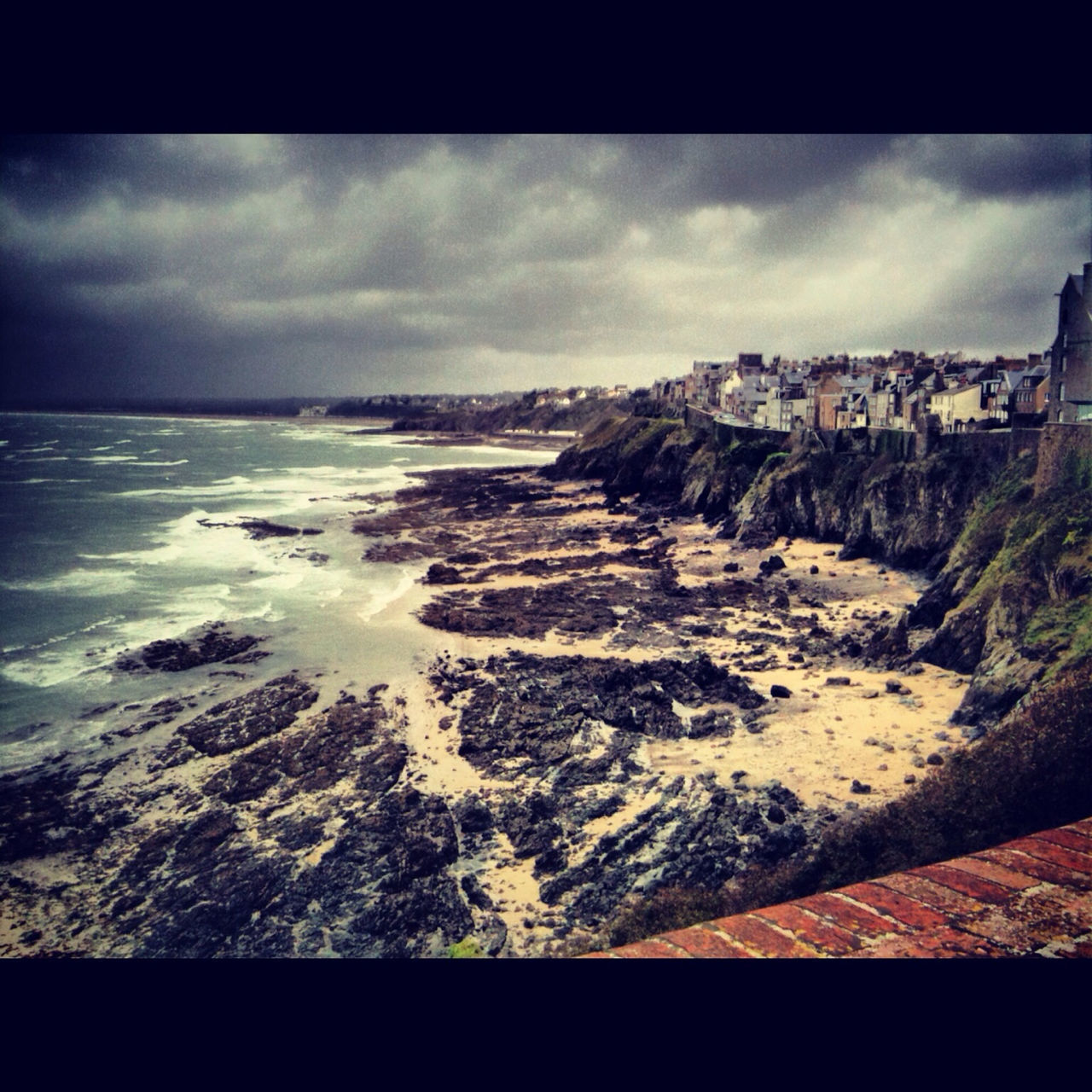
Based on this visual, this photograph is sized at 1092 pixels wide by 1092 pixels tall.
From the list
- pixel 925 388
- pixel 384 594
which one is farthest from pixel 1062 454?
pixel 925 388

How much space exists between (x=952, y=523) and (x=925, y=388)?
20505mm

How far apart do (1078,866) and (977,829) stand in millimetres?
6550

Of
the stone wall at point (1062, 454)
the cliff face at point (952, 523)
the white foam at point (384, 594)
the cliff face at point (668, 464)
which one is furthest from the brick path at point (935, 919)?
the cliff face at point (668, 464)

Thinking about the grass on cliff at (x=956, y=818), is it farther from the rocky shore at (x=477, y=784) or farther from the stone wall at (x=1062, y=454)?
the stone wall at (x=1062, y=454)

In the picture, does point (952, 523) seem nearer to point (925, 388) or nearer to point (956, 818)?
point (925, 388)

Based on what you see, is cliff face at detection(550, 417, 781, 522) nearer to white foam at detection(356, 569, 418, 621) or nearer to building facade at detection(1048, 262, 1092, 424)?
building facade at detection(1048, 262, 1092, 424)

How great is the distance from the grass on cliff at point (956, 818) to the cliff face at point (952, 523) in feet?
14.9

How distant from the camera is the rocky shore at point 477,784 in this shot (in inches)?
491

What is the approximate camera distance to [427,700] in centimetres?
2062

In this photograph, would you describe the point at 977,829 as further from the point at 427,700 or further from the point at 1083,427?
the point at 1083,427

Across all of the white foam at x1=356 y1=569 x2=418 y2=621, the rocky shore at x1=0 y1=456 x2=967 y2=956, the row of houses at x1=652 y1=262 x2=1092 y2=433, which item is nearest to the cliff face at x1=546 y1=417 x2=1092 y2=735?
the rocky shore at x1=0 y1=456 x2=967 y2=956

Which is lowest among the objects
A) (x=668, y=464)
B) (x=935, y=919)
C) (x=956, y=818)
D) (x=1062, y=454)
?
(x=956, y=818)

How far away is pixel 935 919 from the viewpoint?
2730mm
